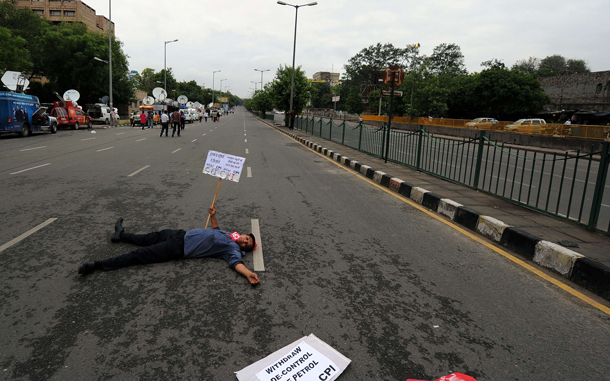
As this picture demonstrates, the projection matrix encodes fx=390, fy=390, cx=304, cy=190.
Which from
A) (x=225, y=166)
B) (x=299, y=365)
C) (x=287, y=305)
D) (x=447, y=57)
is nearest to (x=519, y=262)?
(x=287, y=305)

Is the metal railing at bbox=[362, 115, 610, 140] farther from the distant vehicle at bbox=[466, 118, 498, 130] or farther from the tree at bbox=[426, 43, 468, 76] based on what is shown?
the tree at bbox=[426, 43, 468, 76]

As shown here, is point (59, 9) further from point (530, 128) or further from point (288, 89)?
point (530, 128)

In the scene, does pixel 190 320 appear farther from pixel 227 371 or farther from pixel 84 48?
pixel 84 48

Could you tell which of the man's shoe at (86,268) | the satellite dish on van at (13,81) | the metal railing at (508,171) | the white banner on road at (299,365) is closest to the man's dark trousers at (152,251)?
the man's shoe at (86,268)

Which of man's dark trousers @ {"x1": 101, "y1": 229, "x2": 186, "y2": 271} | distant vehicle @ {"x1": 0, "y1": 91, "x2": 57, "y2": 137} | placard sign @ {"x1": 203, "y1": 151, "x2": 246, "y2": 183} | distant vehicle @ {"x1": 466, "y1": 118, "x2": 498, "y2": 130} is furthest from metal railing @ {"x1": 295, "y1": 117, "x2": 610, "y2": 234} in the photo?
distant vehicle @ {"x1": 0, "y1": 91, "x2": 57, "y2": 137}

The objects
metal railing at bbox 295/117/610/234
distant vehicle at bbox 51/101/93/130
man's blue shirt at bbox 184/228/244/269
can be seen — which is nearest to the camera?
man's blue shirt at bbox 184/228/244/269

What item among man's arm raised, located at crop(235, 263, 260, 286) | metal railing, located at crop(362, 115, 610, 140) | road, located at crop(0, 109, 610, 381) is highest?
metal railing, located at crop(362, 115, 610, 140)

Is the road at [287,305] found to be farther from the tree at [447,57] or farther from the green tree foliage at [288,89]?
the tree at [447,57]

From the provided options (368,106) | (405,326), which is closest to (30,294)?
(405,326)

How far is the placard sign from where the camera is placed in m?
5.30

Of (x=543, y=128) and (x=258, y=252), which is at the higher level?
(x=543, y=128)

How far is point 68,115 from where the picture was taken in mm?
28516

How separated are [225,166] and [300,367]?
335 centimetres

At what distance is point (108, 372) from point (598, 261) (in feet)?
16.1
